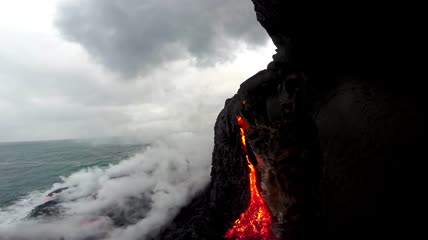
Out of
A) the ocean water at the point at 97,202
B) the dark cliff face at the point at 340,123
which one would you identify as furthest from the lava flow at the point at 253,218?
the ocean water at the point at 97,202

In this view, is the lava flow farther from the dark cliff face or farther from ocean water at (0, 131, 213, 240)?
ocean water at (0, 131, 213, 240)

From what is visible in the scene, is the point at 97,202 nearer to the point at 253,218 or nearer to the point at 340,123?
the point at 253,218

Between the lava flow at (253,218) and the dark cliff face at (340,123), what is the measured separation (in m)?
4.34

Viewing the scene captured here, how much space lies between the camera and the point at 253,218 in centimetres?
1575

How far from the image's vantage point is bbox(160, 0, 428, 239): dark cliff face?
215 inches

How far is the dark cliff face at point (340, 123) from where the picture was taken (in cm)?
546

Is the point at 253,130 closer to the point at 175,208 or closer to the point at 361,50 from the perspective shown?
the point at 361,50

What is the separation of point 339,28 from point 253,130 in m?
5.88

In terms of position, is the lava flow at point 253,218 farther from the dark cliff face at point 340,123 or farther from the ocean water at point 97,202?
the ocean water at point 97,202

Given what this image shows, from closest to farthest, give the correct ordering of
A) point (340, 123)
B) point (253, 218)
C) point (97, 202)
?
1. point (340, 123)
2. point (253, 218)
3. point (97, 202)

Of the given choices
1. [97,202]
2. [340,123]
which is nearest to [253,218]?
[340,123]

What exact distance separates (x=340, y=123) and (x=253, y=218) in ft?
36.4

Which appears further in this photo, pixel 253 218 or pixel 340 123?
pixel 253 218

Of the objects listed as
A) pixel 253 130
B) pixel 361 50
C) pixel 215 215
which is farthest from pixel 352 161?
pixel 215 215
